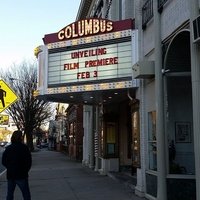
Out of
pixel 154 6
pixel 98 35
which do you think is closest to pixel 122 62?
pixel 98 35

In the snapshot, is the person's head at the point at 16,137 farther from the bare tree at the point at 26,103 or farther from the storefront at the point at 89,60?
the bare tree at the point at 26,103

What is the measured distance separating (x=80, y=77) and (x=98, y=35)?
160cm

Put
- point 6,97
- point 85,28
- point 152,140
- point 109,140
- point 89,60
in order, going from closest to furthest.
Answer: point 152,140
point 6,97
point 85,28
point 89,60
point 109,140

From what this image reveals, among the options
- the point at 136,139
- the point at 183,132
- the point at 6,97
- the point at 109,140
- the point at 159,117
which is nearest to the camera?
the point at 159,117

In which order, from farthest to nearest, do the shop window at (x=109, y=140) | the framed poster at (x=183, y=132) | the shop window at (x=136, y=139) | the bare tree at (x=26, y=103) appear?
the bare tree at (x=26, y=103) < the shop window at (x=109, y=140) < the shop window at (x=136, y=139) < the framed poster at (x=183, y=132)

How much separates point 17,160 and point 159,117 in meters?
3.65

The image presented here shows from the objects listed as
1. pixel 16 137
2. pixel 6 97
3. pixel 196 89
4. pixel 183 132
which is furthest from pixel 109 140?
pixel 196 89

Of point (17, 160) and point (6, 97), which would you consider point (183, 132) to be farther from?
point (6, 97)

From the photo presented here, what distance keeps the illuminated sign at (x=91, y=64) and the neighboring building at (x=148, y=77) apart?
1.3 inches

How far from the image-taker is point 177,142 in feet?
37.7

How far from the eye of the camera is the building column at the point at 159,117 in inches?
411

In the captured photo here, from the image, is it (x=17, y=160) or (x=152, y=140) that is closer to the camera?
(x=17, y=160)

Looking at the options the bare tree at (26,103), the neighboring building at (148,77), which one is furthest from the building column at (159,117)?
the bare tree at (26,103)

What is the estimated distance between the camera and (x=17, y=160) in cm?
961
